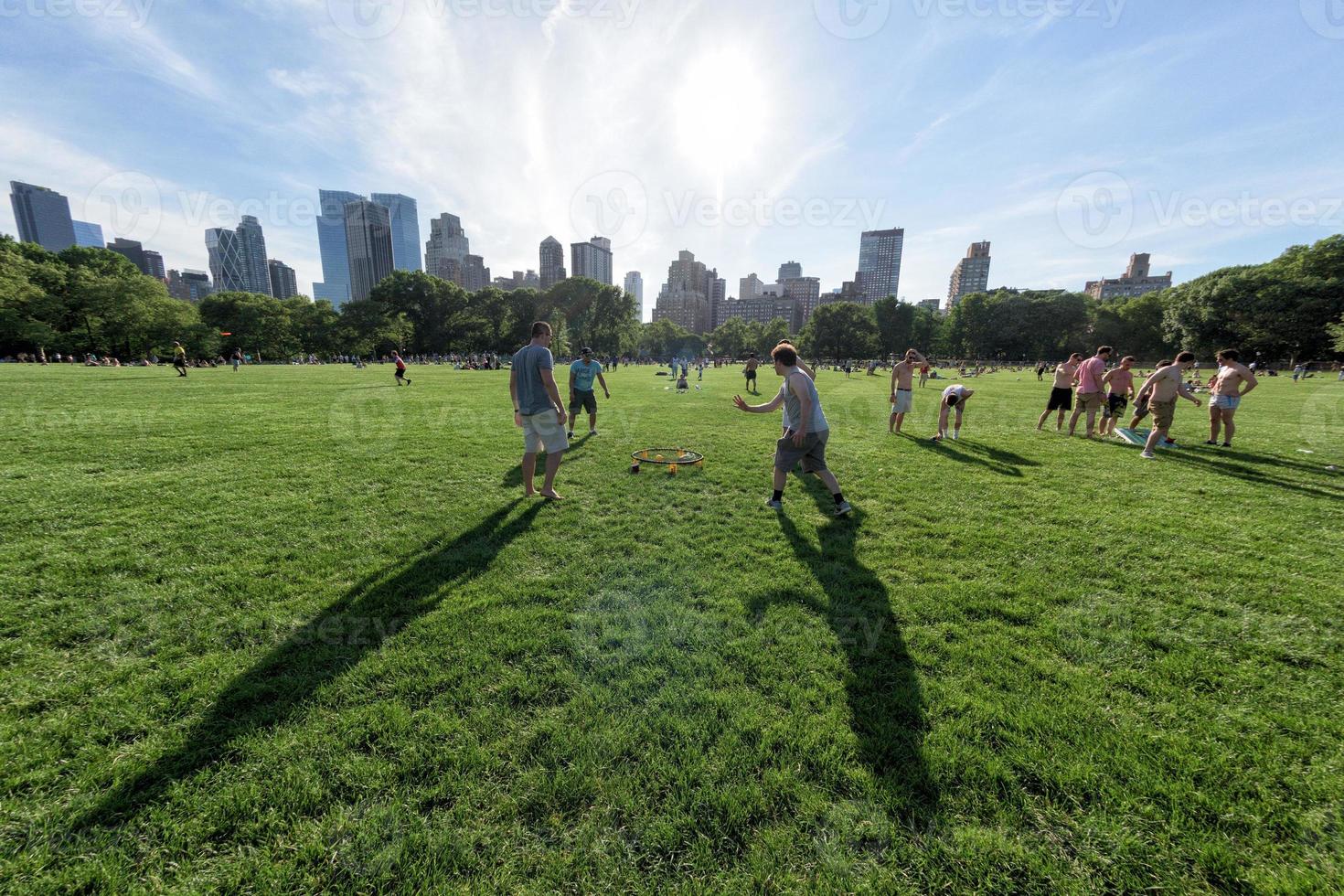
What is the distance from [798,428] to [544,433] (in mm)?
3809

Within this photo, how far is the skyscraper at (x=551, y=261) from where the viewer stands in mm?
192250

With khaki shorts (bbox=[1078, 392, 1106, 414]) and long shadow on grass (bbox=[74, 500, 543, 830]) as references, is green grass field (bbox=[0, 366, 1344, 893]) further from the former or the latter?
Result: khaki shorts (bbox=[1078, 392, 1106, 414])

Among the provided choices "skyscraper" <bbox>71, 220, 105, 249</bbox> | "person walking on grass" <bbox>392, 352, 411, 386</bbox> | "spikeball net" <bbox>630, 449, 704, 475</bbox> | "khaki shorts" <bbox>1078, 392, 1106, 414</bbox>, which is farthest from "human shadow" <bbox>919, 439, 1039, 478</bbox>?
"skyscraper" <bbox>71, 220, 105, 249</bbox>

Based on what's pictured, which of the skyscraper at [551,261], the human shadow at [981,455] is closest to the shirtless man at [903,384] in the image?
the human shadow at [981,455]

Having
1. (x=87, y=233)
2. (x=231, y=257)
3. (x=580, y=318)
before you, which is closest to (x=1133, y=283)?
(x=580, y=318)

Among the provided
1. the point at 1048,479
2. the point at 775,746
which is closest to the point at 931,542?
the point at 775,746

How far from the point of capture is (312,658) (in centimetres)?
376

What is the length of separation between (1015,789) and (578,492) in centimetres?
649

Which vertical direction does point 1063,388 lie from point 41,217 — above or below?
below

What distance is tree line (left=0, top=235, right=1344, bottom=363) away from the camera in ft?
177

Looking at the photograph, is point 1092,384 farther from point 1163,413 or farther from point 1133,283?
point 1133,283

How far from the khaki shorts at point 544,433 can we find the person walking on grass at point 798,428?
9.06 ft

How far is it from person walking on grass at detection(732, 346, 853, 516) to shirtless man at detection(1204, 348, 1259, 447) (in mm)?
11299

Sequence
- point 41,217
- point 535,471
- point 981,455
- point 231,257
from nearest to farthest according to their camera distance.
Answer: point 535,471, point 981,455, point 41,217, point 231,257
